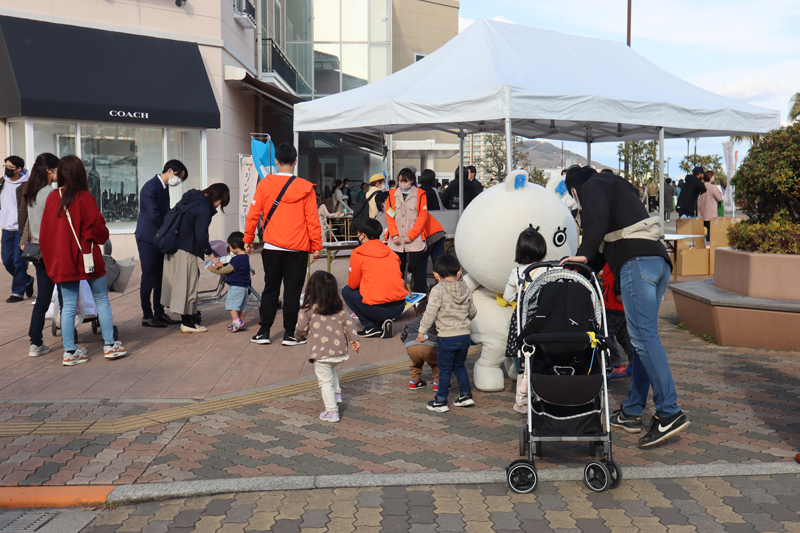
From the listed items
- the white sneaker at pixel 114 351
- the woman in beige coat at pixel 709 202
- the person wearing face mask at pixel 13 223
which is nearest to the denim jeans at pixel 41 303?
the white sneaker at pixel 114 351

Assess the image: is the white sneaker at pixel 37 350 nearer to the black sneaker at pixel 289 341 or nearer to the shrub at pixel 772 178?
the black sneaker at pixel 289 341

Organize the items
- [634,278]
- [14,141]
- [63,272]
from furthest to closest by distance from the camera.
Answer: [14,141] → [63,272] → [634,278]

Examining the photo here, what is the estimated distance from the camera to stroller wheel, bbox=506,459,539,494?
3.81 metres

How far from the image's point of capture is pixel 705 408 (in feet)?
17.2

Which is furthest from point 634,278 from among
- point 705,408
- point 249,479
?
point 249,479

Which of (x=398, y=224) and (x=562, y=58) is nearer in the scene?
(x=398, y=224)

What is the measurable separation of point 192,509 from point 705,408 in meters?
3.79

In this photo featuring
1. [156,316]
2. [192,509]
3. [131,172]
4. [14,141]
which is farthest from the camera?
[131,172]

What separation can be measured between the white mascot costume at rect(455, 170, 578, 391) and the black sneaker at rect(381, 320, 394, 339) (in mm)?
2004

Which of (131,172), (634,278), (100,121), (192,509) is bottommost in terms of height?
(192,509)

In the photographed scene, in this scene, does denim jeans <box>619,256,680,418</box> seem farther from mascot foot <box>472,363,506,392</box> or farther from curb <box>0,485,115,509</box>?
curb <box>0,485,115,509</box>

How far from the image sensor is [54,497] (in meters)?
3.78

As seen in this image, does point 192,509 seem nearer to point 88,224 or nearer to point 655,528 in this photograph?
point 655,528

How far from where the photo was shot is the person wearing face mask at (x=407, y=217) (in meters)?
8.66
